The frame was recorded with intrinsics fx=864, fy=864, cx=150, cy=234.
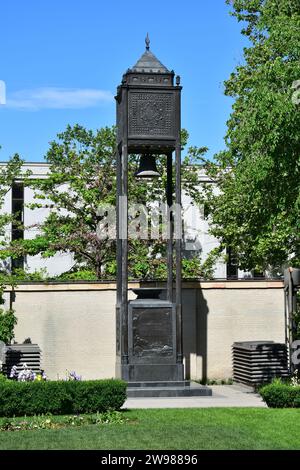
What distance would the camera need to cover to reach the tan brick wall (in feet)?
68.8

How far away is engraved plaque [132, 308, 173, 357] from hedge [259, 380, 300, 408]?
3.76 m

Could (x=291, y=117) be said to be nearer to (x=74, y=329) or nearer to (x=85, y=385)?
(x=85, y=385)

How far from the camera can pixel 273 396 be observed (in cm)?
1492

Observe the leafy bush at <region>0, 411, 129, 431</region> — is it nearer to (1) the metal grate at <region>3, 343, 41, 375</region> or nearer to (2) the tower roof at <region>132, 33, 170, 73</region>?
(1) the metal grate at <region>3, 343, 41, 375</region>

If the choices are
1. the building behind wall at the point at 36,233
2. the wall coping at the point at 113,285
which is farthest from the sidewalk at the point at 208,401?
the building behind wall at the point at 36,233

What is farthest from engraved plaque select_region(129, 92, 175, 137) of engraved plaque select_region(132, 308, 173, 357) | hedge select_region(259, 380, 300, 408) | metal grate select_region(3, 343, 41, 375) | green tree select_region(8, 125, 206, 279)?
green tree select_region(8, 125, 206, 279)

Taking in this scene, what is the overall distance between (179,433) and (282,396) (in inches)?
130

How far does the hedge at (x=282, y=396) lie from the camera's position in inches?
586

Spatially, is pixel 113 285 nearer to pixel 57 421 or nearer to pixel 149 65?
pixel 149 65

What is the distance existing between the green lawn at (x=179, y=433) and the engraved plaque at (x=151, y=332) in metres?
3.77

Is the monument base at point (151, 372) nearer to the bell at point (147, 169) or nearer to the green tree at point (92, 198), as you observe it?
the bell at point (147, 169)

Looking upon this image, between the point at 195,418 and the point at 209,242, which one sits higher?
the point at 209,242
